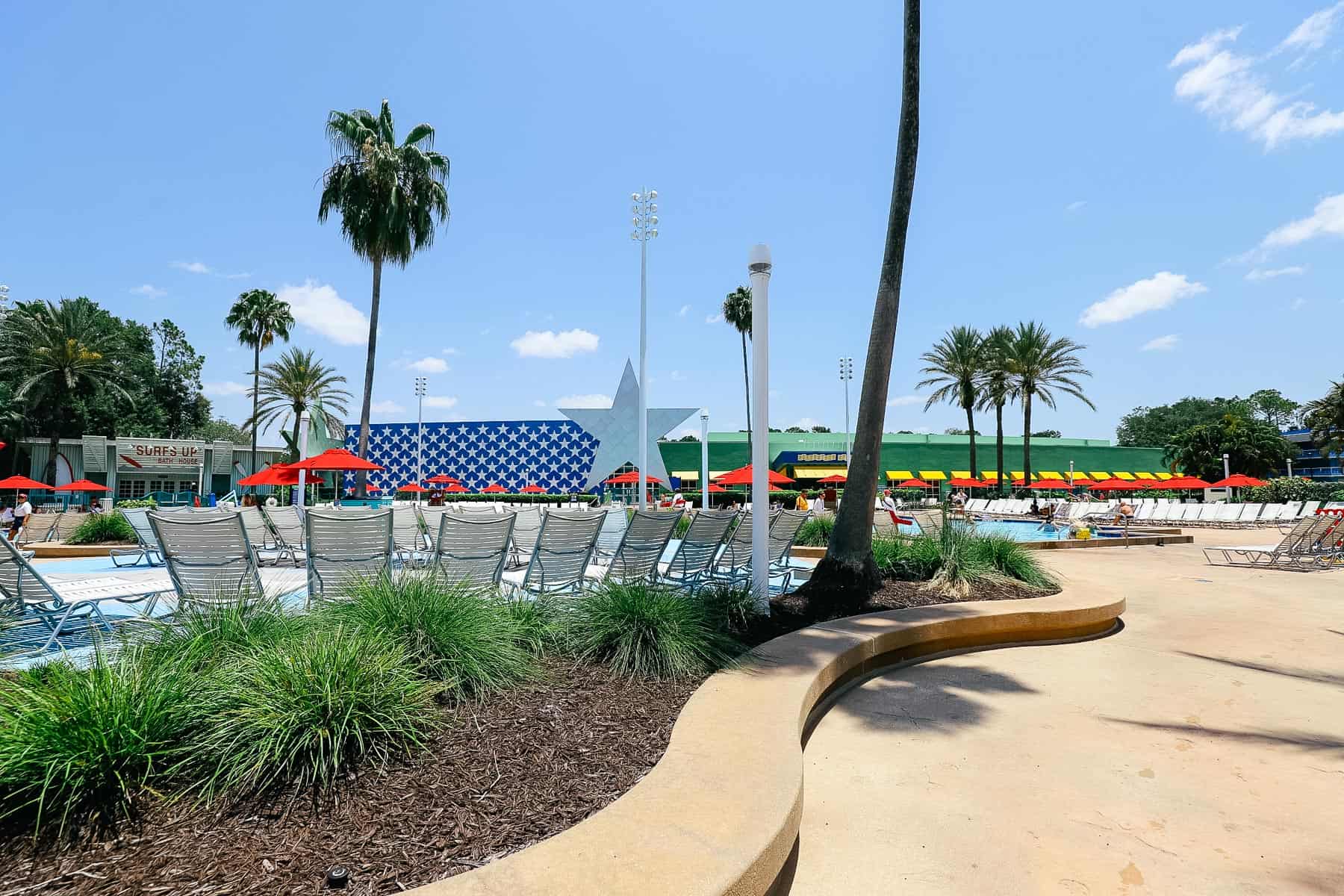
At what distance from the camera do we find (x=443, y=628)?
3553 mm

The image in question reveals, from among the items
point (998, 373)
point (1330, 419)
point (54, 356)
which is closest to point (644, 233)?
point (998, 373)

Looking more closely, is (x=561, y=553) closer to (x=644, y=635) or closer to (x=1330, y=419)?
(x=644, y=635)

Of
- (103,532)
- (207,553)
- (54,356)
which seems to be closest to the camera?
(207,553)

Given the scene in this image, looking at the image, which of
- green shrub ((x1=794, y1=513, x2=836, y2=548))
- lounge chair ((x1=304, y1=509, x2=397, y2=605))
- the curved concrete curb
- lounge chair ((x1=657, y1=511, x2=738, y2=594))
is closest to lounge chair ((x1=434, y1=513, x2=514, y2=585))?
lounge chair ((x1=304, y1=509, x2=397, y2=605))

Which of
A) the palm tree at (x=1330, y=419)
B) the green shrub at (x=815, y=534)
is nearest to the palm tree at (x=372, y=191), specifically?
the green shrub at (x=815, y=534)

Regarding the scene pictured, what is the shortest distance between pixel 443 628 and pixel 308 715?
39.7 inches

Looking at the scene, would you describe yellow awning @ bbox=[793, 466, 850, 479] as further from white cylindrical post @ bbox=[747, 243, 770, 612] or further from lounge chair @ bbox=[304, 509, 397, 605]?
lounge chair @ bbox=[304, 509, 397, 605]

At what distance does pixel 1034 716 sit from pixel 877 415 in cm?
348

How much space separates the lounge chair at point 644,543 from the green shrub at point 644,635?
133cm

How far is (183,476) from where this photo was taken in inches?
1700

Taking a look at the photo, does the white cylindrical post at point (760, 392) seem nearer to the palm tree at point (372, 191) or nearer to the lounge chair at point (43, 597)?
the lounge chair at point (43, 597)

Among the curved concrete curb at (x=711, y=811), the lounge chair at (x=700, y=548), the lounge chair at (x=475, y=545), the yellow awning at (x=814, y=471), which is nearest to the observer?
the curved concrete curb at (x=711, y=811)

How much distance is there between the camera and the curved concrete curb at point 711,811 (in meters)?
1.93

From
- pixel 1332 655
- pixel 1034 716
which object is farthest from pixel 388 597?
pixel 1332 655
